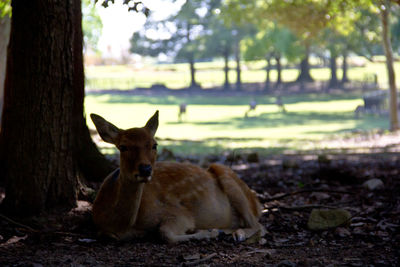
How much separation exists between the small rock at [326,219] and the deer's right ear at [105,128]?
2149 mm

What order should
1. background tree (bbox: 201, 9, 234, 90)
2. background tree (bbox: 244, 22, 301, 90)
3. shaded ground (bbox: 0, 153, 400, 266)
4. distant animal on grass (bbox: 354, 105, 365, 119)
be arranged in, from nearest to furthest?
shaded ground (bbox: 0, 153, 400, 266) < distant animal on grass (bbox: 354, 105, 365, 119) < background tree (bbox: 244, 22, 301, 90) < background tree (bbox: 201, 9, 234, 90)

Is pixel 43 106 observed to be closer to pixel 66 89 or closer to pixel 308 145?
pixel 66 89

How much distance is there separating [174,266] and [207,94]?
45.6 meters

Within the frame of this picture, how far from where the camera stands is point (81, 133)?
21.5 feet

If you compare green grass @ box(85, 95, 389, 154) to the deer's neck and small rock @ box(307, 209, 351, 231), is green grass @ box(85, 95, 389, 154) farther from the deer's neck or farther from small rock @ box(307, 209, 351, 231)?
the deer's neck

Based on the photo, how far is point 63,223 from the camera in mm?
5312

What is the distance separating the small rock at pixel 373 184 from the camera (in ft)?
24.1

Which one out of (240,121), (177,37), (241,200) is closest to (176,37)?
(177,37)

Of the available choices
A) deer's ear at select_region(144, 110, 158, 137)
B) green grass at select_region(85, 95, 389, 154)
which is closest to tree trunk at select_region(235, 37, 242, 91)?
green grass at select_region(85, 95, 389, 154)

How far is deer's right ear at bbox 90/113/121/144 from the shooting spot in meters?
4.64

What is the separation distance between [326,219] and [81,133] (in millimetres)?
2896

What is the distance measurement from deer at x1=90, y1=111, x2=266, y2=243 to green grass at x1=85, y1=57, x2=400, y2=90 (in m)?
45.2

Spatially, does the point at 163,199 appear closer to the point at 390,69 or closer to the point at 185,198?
the point at 185,198

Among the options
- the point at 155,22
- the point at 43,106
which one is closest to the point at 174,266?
the point at 43,106
